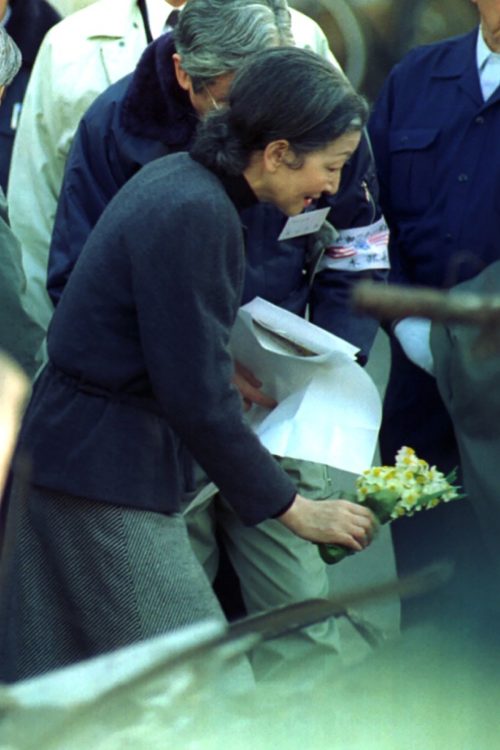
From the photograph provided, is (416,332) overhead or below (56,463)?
below

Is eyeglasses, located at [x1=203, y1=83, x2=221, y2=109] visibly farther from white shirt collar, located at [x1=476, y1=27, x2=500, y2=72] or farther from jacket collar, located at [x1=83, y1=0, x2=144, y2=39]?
white shirt collar, located at [x1=476, y1=27, x2=500, y2=72]

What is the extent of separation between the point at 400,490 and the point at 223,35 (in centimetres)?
97

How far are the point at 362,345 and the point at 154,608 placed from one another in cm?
101

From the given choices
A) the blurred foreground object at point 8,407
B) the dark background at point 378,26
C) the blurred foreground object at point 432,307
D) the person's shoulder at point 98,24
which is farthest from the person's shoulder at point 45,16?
the blurred foreground object at point 432,307

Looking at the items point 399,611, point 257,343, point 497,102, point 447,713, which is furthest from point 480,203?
point 447,713

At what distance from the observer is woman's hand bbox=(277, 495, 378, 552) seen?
2994mm

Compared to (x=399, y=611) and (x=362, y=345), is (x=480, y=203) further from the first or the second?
(x=399, y=611)

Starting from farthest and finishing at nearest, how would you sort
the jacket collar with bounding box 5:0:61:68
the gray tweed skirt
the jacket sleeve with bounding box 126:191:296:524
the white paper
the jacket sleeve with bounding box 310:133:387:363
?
the jacket collar with bounding box 5:0:61:68, the jacket sleeve with bounding box 310:133:387:363, the white paper, the gray tweed skirt, the jacket sleeve with bounding box 126:191:296:524

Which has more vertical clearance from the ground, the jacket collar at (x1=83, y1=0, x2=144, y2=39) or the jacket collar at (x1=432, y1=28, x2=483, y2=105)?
the jacket collar at (x1=83, y1=0, x2=144, y2=39)

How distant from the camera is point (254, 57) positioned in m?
2.90

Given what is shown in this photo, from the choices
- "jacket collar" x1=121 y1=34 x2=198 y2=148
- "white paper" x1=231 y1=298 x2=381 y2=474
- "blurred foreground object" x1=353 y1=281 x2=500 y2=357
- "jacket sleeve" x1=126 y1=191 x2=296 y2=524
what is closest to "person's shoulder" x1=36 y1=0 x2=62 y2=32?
"jacket collar" x1=121 y1=34 x2=198 y2=148

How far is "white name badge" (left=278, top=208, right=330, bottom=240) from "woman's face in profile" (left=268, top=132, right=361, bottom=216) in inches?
16.9

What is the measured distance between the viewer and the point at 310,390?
3230 millimetres

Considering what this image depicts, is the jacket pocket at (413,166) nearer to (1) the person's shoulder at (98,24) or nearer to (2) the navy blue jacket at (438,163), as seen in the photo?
(2) the navy blue jacket at (438,163)
